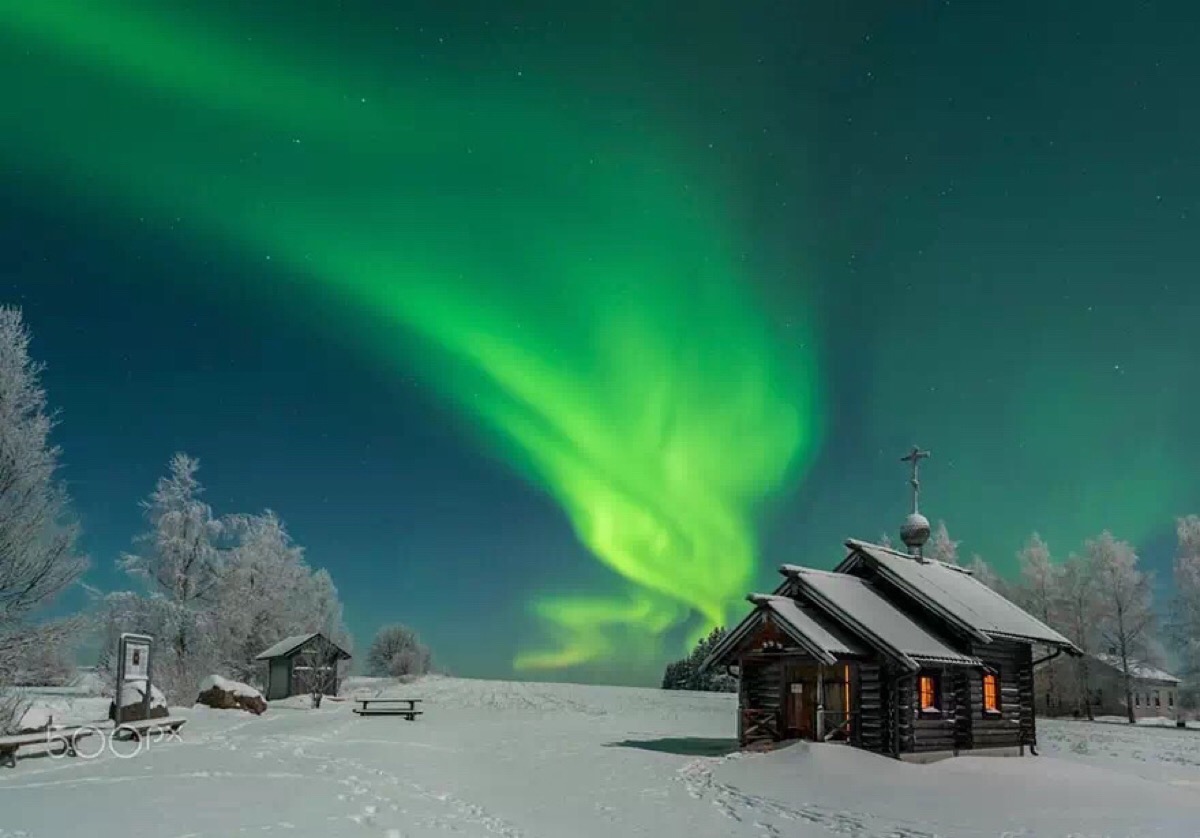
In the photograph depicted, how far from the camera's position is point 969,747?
87.3 ft

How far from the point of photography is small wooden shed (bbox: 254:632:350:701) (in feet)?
168

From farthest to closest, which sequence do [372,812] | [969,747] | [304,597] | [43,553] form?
[304,597] → [969,747] → [43,553] → [372,812]

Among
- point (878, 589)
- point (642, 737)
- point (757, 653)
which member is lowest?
point (642, 737)

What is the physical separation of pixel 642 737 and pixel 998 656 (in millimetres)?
13389

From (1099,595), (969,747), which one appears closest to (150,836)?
(969,747)

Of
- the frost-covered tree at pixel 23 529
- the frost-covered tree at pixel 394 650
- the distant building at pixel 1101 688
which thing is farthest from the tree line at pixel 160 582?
the distant building at pixel 1101 688

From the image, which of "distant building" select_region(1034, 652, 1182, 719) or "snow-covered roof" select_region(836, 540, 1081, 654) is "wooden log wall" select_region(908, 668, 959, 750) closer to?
"snow-covered roof" select_region(836, 540, 1081, 654)

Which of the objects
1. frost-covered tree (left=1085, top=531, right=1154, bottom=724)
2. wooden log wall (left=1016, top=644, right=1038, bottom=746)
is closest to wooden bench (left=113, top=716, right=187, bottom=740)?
wooden log wall (left=1016, top=644, right=1038, bottom=746)

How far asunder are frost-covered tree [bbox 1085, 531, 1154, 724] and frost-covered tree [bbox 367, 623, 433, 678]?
7660 centimetres

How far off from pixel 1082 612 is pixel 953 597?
3879 cm

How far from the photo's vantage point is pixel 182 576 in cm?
4497

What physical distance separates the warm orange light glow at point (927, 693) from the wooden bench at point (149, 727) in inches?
865

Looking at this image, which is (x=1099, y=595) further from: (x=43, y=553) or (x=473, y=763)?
(x=43, y=553)

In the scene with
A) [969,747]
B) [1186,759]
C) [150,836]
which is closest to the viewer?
[150,836]
